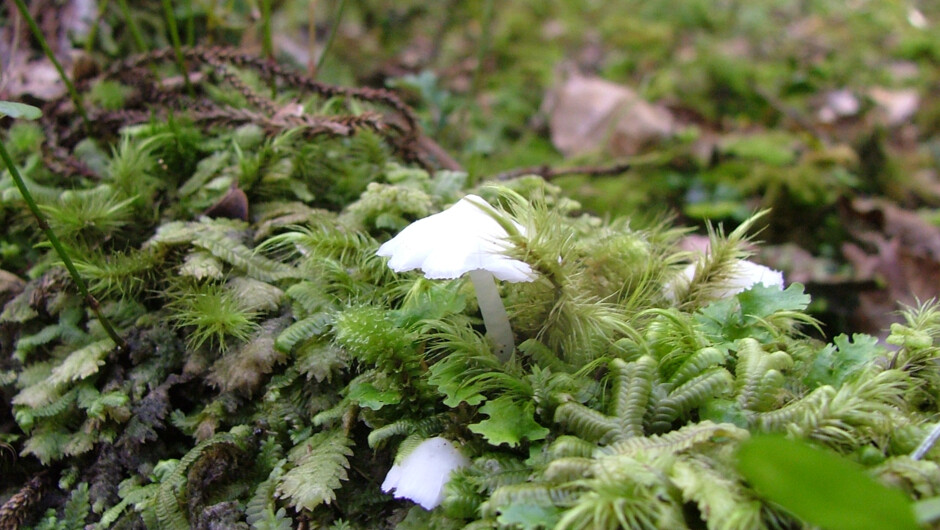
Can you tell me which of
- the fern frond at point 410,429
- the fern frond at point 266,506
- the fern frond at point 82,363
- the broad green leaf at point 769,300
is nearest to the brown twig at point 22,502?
the fern frond at point 82,363

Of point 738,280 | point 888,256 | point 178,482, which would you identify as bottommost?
point 888,256

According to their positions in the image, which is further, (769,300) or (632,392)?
(769,300)

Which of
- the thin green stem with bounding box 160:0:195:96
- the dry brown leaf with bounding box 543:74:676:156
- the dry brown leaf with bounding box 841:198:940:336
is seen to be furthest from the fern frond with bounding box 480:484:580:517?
the dry brown leaf with bounding box 543:74:676:156

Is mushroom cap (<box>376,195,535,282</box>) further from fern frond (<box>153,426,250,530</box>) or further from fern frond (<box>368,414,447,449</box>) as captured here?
fern frond (<box>153,426,250,530</box>)

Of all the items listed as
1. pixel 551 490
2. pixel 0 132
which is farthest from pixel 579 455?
pixel 0 132

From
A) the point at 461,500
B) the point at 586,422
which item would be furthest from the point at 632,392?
the point at 461,500

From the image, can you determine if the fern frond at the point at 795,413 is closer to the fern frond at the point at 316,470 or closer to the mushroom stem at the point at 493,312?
the mushroom stem at the point at 493,312

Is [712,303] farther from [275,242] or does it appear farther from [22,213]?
[22,213]

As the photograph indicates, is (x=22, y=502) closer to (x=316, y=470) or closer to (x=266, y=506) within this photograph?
(x=266, y=506)
